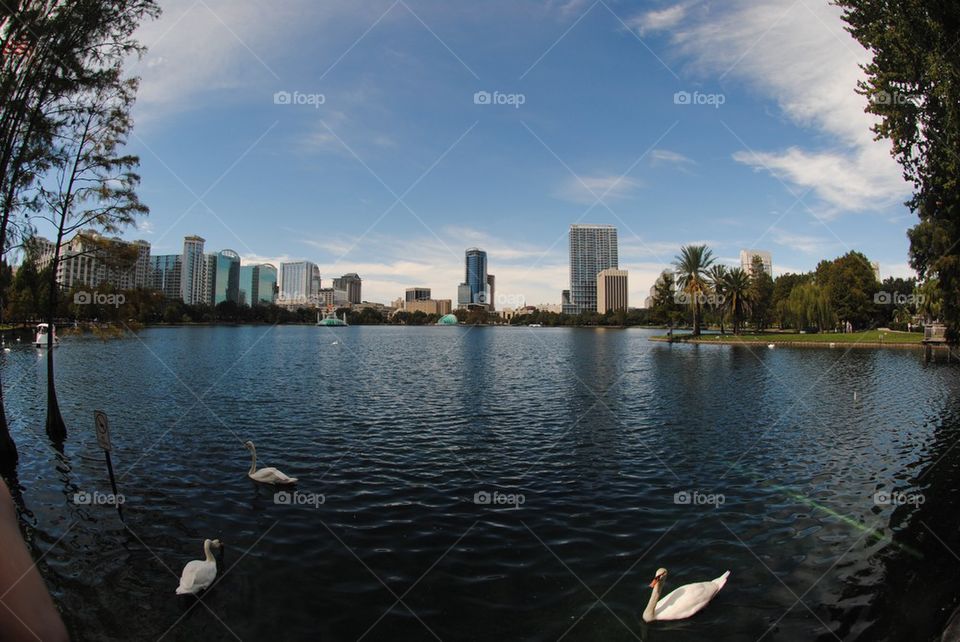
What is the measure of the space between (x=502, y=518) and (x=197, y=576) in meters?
7.15

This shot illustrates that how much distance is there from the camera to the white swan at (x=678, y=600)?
935 centimetres

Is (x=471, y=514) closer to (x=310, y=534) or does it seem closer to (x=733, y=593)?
(x=310, y=534)

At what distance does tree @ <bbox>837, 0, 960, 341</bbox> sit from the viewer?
1381cm

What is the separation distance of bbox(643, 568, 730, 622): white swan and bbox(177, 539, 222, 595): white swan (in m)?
8.31

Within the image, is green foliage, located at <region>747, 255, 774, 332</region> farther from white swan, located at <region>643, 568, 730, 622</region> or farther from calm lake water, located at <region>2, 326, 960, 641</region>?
white swan, located at <region>643, 568, 730, 622</region>

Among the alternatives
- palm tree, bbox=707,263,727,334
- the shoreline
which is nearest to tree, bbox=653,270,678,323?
palm tree, bbox=707,263,727,334

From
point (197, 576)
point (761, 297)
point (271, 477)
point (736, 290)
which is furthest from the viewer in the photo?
point (761, 297)

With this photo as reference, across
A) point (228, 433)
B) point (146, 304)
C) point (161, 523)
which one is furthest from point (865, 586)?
point (146, 304)

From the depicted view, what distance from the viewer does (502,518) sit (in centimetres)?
1381

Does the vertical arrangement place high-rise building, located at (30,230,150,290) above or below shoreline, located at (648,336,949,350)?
above

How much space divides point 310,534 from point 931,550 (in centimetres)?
1465

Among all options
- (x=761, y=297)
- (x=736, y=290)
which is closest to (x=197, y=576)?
(x=736, y=290)

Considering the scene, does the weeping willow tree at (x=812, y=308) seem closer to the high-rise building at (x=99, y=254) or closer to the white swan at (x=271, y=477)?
the white swan at (x=271, y=477)

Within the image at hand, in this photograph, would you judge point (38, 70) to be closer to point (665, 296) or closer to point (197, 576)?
point (197, 576)
